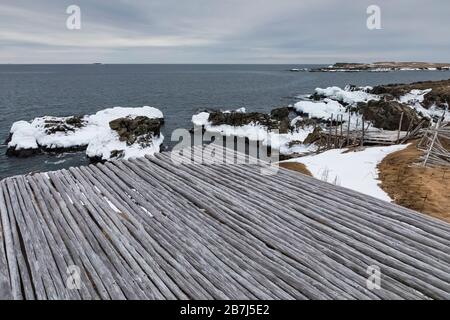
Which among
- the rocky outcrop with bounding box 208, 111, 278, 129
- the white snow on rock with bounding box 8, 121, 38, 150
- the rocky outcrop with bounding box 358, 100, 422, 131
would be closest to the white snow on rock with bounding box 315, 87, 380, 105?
the rocky outcrop with bounding box 358, 100, 422, 131

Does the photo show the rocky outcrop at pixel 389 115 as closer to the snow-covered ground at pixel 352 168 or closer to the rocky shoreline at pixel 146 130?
the rocky shoreline at pixel 146 130

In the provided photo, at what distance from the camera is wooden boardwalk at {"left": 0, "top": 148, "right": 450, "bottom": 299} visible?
454 centimetres

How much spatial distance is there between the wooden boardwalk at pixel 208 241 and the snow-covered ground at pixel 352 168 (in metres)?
7.31

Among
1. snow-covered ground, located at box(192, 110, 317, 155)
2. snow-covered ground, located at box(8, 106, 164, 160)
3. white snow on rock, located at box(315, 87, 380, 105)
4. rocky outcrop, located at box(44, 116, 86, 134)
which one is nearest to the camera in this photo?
snow-covered ground, located at box(192, 110, 317, 155)

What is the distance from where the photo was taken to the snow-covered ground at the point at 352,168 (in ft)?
47.7

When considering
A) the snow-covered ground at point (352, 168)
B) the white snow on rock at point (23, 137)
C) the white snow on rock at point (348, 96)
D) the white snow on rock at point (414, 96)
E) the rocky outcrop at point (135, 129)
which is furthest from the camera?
the white snow on rock at point (348, 96)

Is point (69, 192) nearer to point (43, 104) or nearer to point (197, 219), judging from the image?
point (197, 219)

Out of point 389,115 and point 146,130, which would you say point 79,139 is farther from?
point 389,115

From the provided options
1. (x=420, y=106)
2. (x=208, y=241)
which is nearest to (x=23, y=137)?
(x=208, y=241)

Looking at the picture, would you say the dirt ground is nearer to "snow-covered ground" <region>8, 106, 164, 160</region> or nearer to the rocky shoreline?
the rocky shoreline

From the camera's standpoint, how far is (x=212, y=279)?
4676mm

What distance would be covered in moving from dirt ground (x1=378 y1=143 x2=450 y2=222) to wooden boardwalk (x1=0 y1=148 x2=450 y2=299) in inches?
240

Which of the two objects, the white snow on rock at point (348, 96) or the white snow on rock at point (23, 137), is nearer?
the white snow on rock at point (23, 137)

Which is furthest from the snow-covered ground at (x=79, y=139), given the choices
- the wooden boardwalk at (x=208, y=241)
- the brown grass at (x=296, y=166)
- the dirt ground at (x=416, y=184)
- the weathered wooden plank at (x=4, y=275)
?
the weathered wooden plank at (x=4, y=275)
